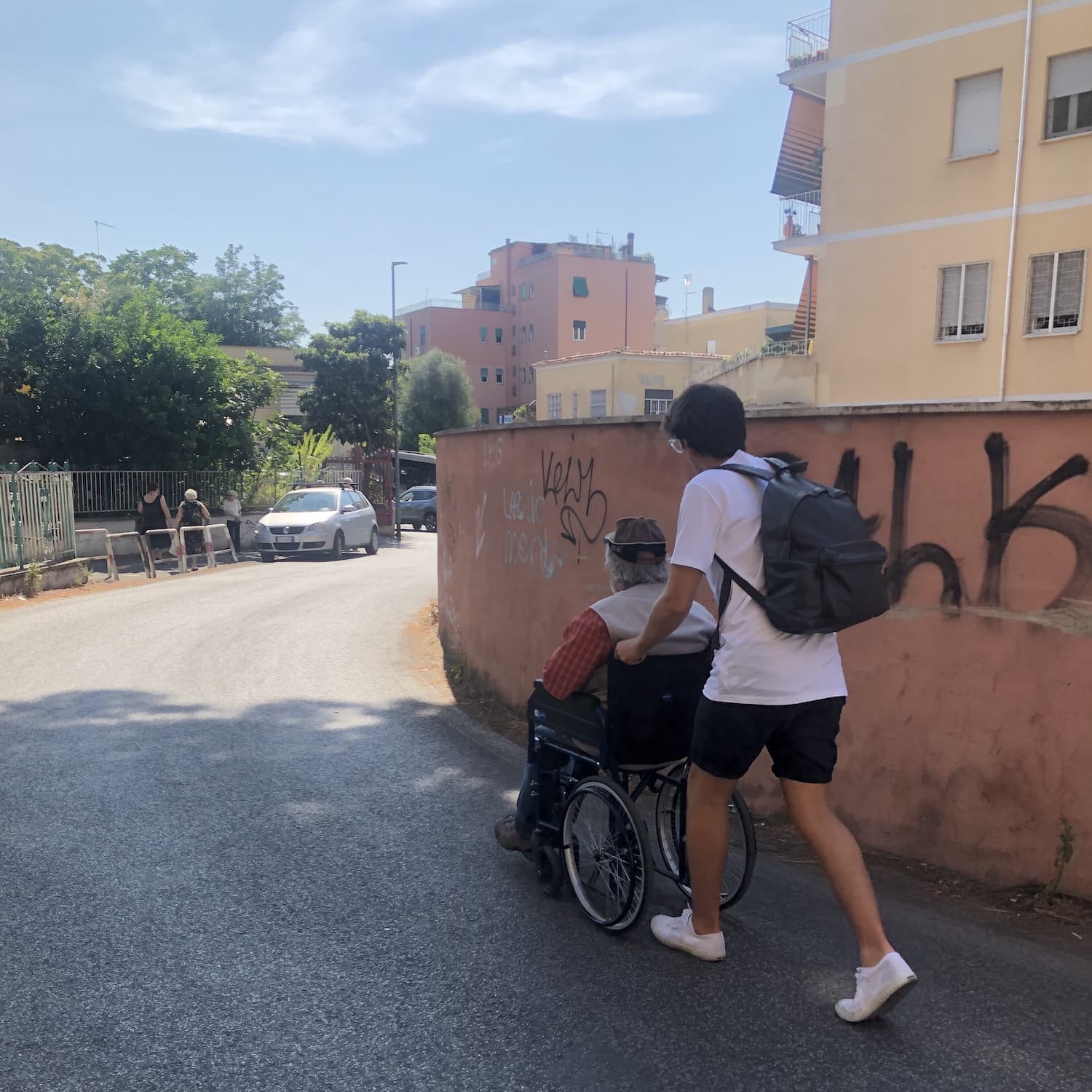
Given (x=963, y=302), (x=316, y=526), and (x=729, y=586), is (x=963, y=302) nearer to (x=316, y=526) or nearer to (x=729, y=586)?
(x=316, y=526)

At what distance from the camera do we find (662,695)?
3.49m

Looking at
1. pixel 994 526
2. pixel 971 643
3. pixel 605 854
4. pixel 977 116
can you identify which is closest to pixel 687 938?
pixel 605 854

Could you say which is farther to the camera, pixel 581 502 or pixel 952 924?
pixel 581 502

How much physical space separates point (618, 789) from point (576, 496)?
2.69 metres

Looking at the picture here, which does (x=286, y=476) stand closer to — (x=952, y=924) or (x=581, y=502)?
(x=581, y=502)

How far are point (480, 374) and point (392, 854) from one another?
7306 cm

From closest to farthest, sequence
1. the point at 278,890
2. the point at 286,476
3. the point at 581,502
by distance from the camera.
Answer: the point at 278,890 → the point at 581,502 → the point at 286,476

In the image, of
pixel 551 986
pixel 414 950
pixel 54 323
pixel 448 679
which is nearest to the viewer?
pixel 551 986

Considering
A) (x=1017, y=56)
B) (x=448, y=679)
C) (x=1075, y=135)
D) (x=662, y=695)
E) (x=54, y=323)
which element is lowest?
(x=448, y=679)

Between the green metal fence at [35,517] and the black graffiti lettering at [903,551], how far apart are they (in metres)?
13.2

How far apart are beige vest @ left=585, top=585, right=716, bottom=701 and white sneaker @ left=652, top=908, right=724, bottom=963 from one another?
2.69ft

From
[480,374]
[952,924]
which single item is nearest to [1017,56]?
[952,924]

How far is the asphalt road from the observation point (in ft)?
8.98

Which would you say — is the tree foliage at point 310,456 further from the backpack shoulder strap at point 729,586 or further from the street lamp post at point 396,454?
the backpack shoulder strap at point 729,586
